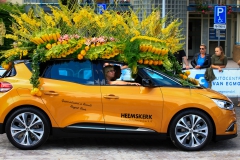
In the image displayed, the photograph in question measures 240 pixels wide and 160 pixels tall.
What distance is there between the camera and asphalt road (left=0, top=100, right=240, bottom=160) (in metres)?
7.39

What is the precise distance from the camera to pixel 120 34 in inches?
320

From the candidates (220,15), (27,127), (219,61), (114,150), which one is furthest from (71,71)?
(220,15)

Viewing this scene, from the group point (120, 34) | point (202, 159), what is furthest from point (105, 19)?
point (202, 159)

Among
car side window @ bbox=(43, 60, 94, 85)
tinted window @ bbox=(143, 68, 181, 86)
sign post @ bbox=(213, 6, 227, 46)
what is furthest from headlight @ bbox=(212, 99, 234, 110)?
sign post @ bbox=(213, 6, 227, 46)

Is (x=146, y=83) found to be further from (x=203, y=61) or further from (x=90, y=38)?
(x=203, y=61)

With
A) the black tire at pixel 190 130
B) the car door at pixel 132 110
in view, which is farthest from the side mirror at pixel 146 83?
the black tire at pixel 190 130

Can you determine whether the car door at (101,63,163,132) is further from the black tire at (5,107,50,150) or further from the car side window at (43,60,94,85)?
the black tire at (5,107,50,150)

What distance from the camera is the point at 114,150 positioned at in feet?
25.7

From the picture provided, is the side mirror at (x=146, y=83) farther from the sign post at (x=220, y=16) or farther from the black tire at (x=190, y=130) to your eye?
the sign post at (x=220, y=16)

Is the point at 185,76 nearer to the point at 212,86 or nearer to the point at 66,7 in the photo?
the point at 66,7

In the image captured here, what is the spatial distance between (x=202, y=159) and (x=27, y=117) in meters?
2.75

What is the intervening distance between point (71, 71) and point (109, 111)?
2.95 feet

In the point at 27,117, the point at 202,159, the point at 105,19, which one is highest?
the point at 105,19

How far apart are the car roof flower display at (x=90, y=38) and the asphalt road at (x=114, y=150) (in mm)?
1095
